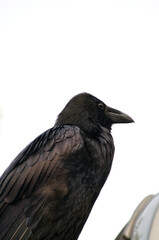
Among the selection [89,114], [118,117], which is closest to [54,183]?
[89,114]

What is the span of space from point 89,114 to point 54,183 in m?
1.28

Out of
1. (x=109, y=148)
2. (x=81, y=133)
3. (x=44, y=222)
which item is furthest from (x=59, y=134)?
(x=44, y=222)

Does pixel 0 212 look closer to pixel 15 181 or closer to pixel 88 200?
pixel 15 181

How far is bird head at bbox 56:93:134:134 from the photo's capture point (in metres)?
5.85

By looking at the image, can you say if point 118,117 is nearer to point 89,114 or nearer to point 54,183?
point 89,114

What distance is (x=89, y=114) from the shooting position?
593 cm

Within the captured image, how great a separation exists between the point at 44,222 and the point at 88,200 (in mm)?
507

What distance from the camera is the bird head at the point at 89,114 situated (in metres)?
5.85

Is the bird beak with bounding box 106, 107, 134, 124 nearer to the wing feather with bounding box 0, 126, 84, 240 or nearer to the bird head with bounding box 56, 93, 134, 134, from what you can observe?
the bird head with bounding box 56, 93, 134, 134

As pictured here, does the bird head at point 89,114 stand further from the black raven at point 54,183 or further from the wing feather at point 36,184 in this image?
the wing feather at point 36,184

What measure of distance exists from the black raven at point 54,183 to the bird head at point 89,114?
12.5 inches

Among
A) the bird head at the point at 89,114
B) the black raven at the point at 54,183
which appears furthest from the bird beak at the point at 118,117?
the black raven at the point at 54,183

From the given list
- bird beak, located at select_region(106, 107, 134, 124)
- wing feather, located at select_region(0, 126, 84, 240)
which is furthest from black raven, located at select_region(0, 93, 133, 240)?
bird beak, located at select_region(106, 107, 134, 124)

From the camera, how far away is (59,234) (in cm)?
490
